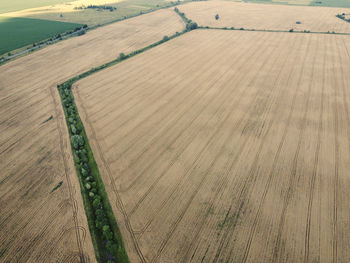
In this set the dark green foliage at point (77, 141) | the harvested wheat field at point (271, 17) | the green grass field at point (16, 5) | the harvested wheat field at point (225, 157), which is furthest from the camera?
the green grass field at point (16, 5)

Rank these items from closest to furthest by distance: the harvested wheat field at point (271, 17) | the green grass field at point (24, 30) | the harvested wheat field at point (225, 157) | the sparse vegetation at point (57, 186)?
the harvested wheat field at point (225, 157), the sparse vegetation at point (57, 186), the green grass field at point (24, 30), the harvested wheat field at point (271, 17)

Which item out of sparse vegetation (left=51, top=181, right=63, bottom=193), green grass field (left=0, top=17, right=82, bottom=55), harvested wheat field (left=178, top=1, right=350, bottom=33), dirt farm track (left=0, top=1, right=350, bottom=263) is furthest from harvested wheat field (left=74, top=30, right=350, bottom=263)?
harvested wheat field (left=178, top=1, right=350, bottom=33)

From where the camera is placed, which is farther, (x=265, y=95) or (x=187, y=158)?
(x=265, y=95)

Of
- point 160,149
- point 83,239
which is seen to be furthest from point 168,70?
point 83,239

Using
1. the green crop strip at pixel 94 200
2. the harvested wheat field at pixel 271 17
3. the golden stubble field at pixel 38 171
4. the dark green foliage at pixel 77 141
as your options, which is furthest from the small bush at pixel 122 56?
the harvested wheat field at pixel 271 17

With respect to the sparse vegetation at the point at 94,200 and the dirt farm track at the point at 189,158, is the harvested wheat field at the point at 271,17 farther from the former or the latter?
the sparse vegetation at the point at 94,200

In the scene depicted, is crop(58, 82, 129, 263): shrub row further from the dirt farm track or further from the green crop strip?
the dirt farm track

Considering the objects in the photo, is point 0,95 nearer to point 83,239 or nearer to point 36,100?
point 36,100
